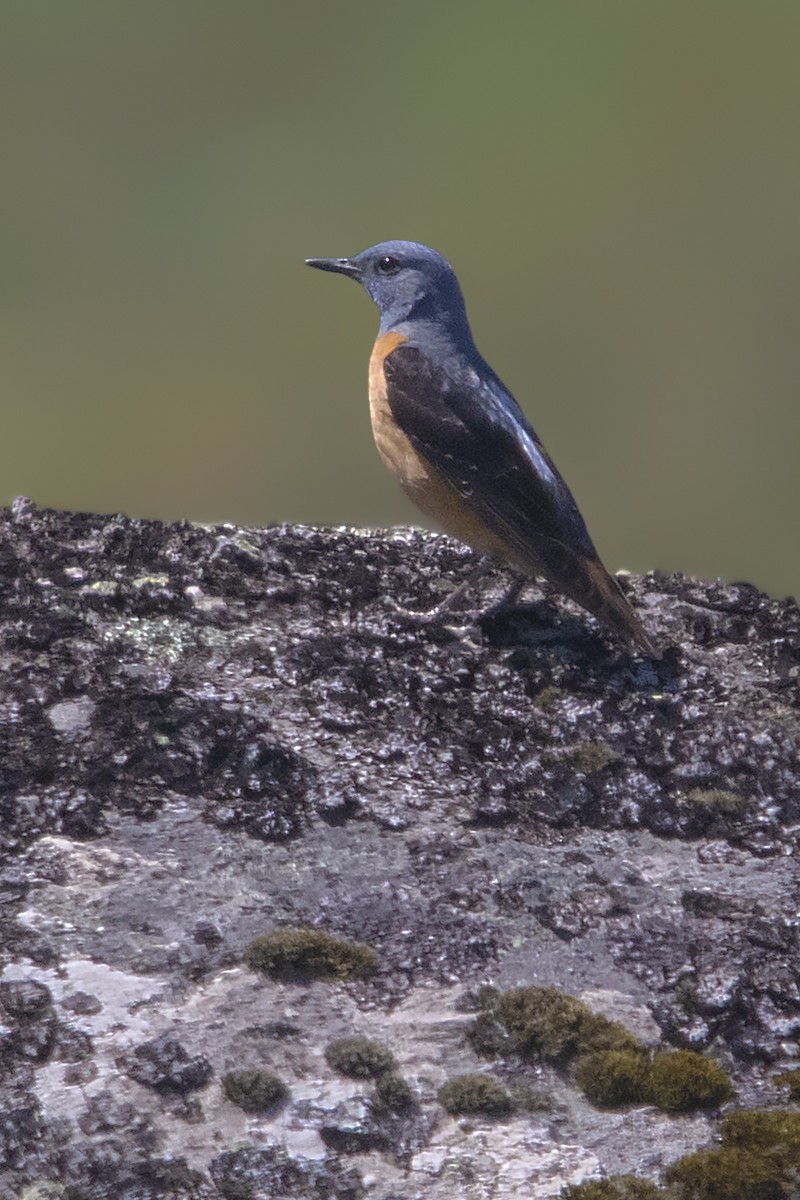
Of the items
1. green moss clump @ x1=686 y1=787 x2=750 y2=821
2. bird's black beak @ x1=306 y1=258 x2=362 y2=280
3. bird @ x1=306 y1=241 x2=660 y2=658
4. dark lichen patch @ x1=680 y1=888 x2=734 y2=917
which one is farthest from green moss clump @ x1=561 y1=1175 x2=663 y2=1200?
bird's black beak @ x1=306 y1=258 x2=362 y2=280

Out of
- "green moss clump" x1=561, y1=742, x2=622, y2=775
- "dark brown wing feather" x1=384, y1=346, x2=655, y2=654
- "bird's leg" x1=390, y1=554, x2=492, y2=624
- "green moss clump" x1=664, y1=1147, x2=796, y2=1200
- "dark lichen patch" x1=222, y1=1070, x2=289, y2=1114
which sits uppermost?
"dark brown wing feather" x1=384, y1=346, x2=655, y2=654

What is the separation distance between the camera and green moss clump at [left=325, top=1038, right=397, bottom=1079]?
10.9ft

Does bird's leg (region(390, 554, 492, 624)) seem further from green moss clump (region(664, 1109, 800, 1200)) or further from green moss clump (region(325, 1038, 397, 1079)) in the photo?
green moss clump (region(664, 1109, 800, 1200))

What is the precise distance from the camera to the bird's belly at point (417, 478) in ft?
19.8

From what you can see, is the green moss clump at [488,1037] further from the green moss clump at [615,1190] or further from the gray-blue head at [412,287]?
the gray-blue head at [412,287]

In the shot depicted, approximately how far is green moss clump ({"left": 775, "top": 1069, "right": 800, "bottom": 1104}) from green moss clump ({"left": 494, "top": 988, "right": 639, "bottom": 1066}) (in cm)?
38

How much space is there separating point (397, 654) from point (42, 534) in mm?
1685

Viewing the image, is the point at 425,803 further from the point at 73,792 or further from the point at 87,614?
the point at 87,614

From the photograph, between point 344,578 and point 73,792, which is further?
point 344,578

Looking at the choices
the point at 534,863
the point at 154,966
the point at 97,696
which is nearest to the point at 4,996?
the point at 154,966

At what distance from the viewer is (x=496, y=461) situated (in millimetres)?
6273

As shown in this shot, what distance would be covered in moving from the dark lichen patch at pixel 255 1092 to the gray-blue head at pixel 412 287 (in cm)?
481

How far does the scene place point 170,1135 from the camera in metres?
3.15

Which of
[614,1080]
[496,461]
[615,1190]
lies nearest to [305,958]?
[614,1080]
